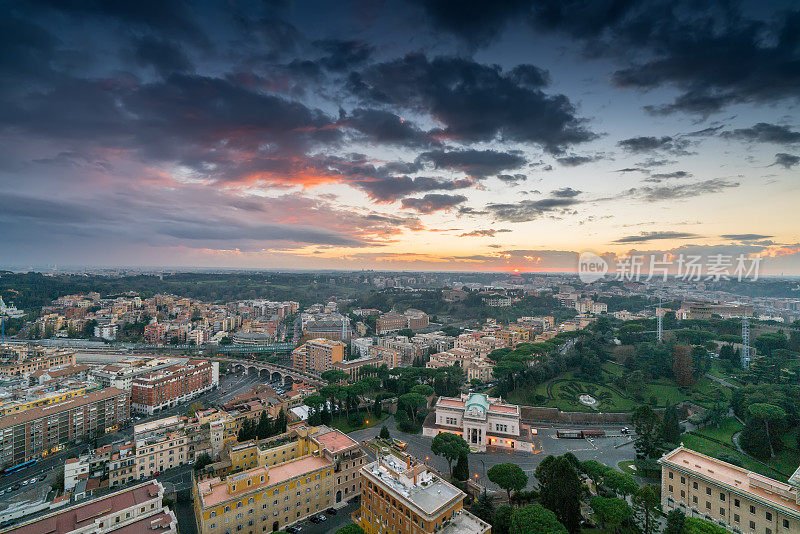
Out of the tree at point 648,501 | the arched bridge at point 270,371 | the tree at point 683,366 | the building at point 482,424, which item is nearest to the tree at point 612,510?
the tree at point 648,501

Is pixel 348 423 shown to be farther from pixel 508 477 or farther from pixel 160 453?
pixel 508 477

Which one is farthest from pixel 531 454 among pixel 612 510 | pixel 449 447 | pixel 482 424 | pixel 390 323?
pixel 390 323

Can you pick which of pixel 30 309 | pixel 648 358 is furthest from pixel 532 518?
pixel 30 309

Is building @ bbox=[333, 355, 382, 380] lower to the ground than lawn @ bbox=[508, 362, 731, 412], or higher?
lower

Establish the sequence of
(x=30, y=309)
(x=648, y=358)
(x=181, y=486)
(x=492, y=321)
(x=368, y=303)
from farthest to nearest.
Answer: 1. (x=368, y=303)
2. (x=30, y=309)
3. (x=492, y=321)
4. (x=648, y=358)
5. (x=181, y=486)

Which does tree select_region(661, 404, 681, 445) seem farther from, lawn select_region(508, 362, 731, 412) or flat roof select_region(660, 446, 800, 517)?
flat roof select_region(660, 446, 800, 517)

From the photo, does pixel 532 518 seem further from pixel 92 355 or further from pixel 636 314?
pixel 636 314

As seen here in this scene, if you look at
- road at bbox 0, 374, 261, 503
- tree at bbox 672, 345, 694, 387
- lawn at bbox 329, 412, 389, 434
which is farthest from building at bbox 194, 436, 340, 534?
tree at bbox 672, 345, 694, 387
